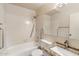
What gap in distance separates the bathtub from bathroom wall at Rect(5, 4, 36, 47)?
0.07 metres

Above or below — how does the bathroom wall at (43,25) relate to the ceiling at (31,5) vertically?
below

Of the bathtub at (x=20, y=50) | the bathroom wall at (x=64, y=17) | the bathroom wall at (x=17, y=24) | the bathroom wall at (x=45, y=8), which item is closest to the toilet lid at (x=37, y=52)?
the bathtub at (x=20, y=50)

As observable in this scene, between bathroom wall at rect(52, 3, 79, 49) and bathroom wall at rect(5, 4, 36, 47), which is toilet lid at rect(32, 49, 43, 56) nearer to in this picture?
bathroom wall at rect(5, 4, 36, 47)

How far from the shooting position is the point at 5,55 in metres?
1.09

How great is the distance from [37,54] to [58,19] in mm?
638

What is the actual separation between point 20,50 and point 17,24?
42cm

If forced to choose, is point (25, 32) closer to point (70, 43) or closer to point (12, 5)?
point (12, 5)

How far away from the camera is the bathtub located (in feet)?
3.70

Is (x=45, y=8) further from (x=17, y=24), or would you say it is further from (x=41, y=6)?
(x=17, y=24)

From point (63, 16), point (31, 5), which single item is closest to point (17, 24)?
point (31, 5)

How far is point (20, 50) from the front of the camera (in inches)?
47.3

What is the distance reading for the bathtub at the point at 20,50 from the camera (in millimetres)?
1128

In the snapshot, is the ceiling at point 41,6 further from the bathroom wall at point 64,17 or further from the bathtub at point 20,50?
the bathtub at point 20,50

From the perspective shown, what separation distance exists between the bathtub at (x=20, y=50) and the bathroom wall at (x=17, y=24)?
0.07 metres
